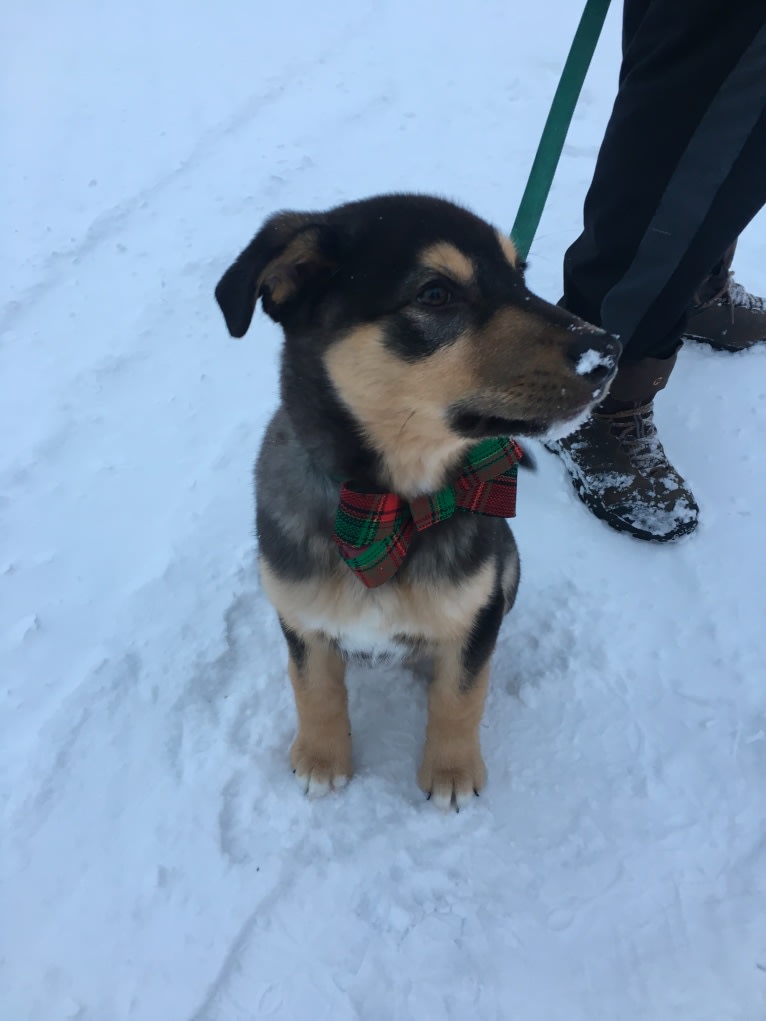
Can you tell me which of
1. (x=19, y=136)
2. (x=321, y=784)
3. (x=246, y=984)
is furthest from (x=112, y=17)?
(x=246, y=984)

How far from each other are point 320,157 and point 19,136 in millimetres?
2693

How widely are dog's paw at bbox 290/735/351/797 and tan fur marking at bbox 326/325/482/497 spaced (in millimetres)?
1189

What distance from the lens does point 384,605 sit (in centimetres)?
228

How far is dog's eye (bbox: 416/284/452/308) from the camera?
1981mm

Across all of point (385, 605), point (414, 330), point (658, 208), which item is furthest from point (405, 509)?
point (658, 208)

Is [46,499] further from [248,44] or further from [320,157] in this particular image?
[248,44]

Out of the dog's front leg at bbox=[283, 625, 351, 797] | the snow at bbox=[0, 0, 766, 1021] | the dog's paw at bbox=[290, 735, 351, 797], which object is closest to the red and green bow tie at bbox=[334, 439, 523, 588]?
the dog's front leg at bbox=[283, 625, 351, 797]

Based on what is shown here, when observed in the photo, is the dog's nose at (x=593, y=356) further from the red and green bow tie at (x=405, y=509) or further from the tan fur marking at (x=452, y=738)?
the tan fur marking at (x=452, y=738)

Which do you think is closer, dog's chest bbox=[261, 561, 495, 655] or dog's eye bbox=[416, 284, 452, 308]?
dog's eye bbox=[416, 284, 452, 308]

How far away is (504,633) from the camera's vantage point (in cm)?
309

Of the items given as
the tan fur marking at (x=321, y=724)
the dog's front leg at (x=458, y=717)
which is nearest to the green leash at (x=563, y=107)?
the dog's front leg at (x=458, y=717)

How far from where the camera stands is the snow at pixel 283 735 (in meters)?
2.25

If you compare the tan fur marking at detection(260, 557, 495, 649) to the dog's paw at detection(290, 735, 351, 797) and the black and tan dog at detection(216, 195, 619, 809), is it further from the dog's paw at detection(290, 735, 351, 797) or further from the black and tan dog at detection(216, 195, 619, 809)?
the dog's paw at detection(290, 735, 351, 797)

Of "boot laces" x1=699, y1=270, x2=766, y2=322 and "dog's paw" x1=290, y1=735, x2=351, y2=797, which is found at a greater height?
"boot laces" x1=699, y1=270, x2=766, y2=322
